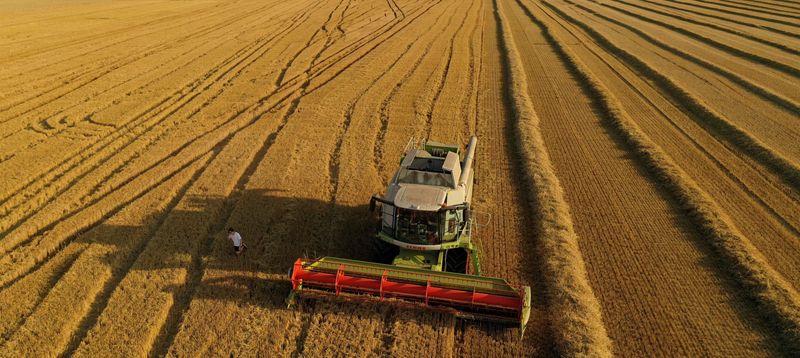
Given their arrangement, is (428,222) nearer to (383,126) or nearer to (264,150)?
(264,150)

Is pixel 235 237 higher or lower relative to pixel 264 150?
higher

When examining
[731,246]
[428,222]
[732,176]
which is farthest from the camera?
[732,176]

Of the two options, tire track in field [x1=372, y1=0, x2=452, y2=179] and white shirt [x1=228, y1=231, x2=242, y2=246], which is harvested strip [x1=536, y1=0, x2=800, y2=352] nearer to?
tire track in field [x1=372, y1=0, x2=452, y2=179]

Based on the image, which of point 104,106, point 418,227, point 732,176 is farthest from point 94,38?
point 732,176

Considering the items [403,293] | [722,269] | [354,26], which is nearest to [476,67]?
[354,26]

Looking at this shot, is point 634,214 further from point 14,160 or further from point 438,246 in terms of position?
point 14,160

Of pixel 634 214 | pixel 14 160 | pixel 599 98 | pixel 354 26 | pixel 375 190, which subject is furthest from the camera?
pixel 354 26
